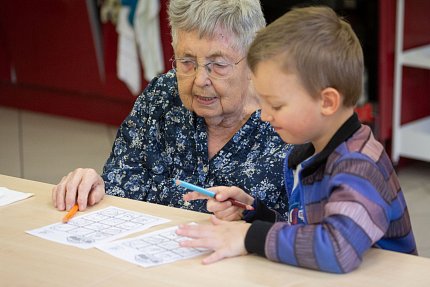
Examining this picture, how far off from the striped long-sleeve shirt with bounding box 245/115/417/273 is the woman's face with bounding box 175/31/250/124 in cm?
51

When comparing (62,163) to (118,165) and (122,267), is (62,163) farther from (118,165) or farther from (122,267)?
(122,267)

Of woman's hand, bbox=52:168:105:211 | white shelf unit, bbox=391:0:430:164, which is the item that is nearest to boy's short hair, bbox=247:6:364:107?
woman's hand, bbox=52:168:105:211

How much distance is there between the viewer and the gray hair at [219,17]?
2.23 metres

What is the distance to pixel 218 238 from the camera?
177 centimetres

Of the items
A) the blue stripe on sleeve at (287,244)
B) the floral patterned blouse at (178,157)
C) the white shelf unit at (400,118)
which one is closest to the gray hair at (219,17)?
the floral patterned blouse at (178,157)

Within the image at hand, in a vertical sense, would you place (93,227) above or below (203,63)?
below

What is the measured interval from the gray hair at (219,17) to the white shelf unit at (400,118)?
7.15ft

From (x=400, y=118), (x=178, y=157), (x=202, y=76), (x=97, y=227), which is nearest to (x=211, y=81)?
(x=202, y=76)

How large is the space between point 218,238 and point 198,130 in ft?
2.30

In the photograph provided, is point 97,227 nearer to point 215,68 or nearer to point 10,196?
point 10,196

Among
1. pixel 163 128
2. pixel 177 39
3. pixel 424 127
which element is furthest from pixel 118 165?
pixel 424 127

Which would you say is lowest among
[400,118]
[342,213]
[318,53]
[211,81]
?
[400,118]

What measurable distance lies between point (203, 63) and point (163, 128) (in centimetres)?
30

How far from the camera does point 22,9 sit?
567cm
